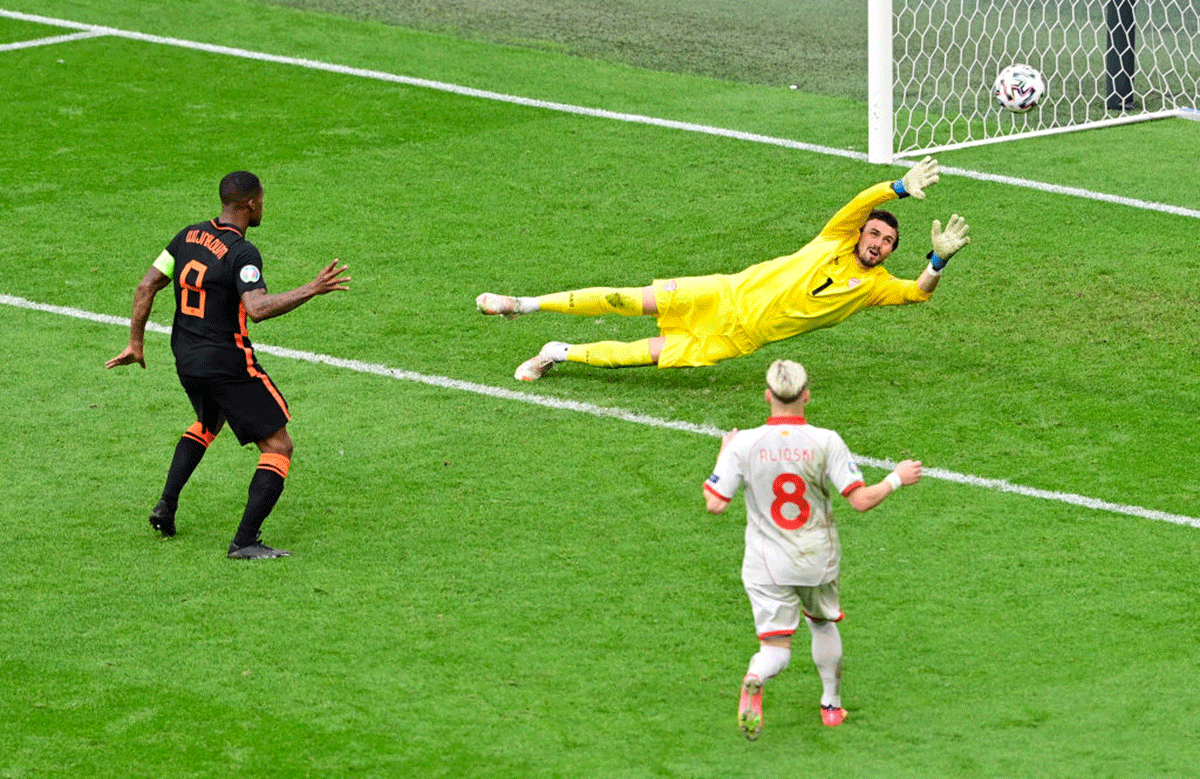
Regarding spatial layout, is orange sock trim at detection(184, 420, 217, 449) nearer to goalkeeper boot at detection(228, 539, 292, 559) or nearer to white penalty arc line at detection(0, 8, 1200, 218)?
goalkeeper boot at detection(228, 539, 292, 559)

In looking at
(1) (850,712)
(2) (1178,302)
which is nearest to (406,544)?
(1) (850,712)

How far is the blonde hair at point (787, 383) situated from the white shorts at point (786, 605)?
716 millimetres

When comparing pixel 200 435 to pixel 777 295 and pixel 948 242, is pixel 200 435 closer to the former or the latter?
pixel 777 295

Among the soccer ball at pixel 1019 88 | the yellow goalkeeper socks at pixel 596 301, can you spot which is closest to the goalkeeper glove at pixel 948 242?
the yellow goalkeeper socks at pixel 596 301

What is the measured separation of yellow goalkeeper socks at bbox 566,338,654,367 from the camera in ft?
35.4

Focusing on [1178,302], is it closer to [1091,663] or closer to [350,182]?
[1091,663]

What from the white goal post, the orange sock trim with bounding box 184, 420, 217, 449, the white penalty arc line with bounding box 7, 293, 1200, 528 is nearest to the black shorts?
the orange sock trim with bounding box 184, 420, 217, 449

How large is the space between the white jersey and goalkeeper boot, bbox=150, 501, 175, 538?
314cm

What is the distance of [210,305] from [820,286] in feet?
12.1

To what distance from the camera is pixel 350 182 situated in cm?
1444

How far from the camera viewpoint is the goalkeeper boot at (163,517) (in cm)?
868

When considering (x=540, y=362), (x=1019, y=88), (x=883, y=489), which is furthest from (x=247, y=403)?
(x=1019, y=88)

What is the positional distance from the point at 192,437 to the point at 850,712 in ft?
11.6

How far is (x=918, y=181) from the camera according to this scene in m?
10.3
